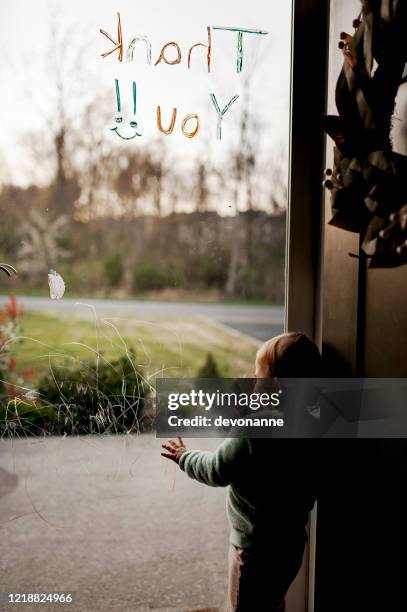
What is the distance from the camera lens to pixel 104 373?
4.06 ft

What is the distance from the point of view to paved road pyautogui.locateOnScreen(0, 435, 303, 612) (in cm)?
123

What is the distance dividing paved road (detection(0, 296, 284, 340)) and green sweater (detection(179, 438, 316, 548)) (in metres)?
0.28

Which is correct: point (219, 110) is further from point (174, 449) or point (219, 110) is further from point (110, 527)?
point (110, 527)

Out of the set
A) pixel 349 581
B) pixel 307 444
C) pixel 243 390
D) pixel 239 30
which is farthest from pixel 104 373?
pixel 239 30

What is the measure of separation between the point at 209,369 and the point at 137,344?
0.55 feet

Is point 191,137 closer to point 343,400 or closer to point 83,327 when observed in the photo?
point 83,327

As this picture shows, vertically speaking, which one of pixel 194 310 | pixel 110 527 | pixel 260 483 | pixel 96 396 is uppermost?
pixel 194 310

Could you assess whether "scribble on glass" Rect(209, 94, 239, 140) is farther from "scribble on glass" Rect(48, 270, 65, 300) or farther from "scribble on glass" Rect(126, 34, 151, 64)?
"scribble on glass" Rect(48, 270, 65, 300)

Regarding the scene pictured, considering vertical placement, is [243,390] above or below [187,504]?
above

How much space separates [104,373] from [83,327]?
11cm

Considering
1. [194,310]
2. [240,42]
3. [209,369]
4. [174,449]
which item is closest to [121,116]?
[240,42]

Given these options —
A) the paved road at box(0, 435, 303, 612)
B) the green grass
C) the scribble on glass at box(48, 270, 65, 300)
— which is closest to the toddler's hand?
the paved road at box(0, 435, 303, 612)

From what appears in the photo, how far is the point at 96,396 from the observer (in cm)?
123

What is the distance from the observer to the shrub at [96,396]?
1.22 m
